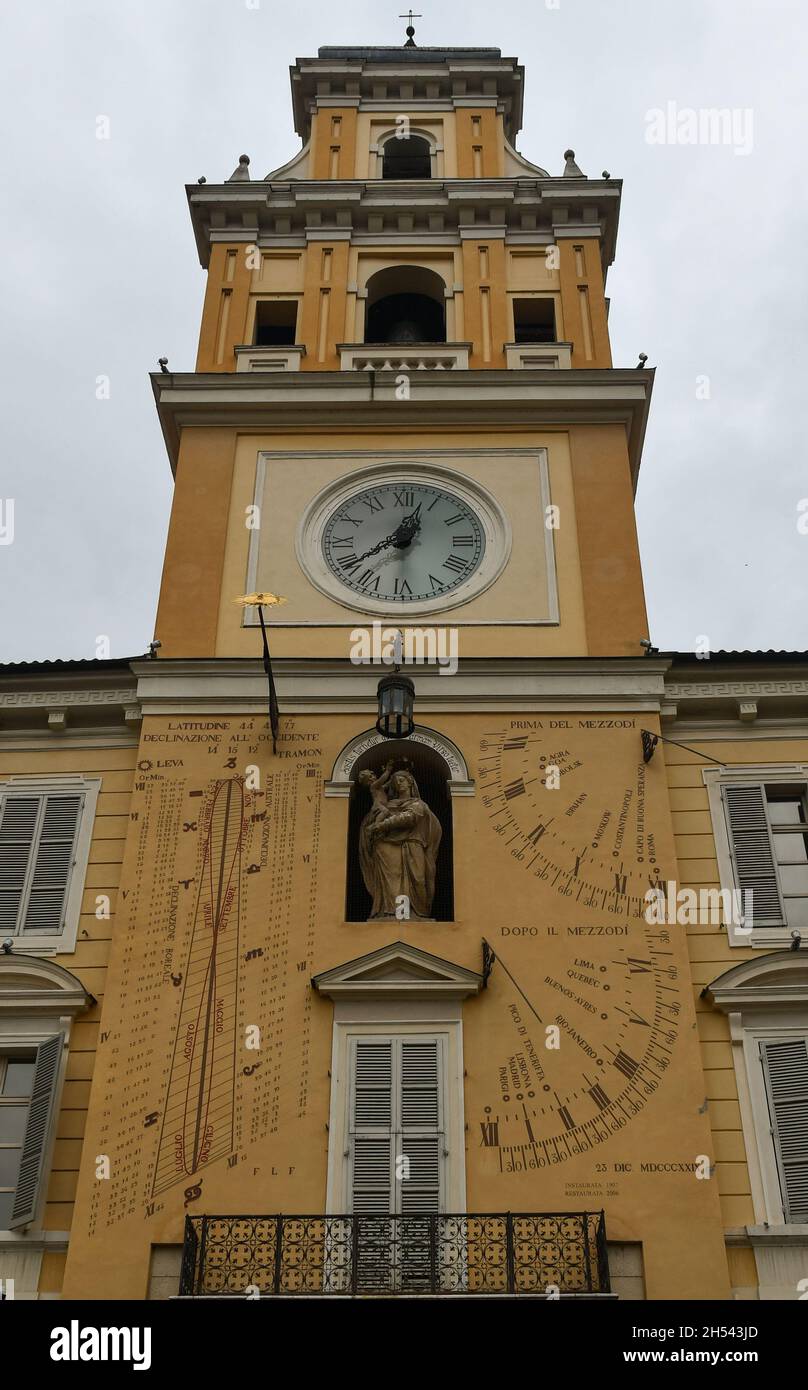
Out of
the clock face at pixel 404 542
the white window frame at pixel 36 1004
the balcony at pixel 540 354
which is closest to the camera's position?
the white window frame at pixel 36 1004

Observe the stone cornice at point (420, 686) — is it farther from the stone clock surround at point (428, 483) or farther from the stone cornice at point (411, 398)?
the stone cornice at point (411, 398)

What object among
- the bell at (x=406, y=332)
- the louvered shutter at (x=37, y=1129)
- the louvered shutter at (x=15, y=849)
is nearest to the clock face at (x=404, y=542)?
the bell at (x=406, y=332)

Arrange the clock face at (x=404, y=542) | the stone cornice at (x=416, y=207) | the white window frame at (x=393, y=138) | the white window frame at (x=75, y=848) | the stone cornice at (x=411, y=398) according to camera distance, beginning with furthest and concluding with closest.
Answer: the white window frame at (x=393, y=138) < the stone cornice at (x=416, y=207) < the stone cornice at (x=411, y=398) < the clock face at (x=404, y=542) < the white window frame at (x=75, y=848)

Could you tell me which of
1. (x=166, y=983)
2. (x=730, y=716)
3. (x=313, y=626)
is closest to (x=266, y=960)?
(x=166, y=983)

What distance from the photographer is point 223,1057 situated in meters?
17.4

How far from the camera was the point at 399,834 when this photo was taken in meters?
19.3

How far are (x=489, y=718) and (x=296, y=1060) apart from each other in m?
5.17

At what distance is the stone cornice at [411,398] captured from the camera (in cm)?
2375

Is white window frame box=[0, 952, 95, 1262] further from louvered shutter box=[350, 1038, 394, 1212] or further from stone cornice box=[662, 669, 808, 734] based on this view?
stone cornice box=[662, 669, 808, 734]

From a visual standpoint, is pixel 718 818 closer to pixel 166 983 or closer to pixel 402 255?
pixel 166 983

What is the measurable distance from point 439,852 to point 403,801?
102cm

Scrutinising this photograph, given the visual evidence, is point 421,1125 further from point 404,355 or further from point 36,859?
point 404,355

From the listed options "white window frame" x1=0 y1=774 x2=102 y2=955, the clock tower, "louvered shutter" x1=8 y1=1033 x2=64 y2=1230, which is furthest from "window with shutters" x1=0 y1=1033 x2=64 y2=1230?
"white window frame" x1=0 y1=774 x2=102 y2=955

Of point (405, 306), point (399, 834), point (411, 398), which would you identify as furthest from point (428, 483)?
point (399, 834)
